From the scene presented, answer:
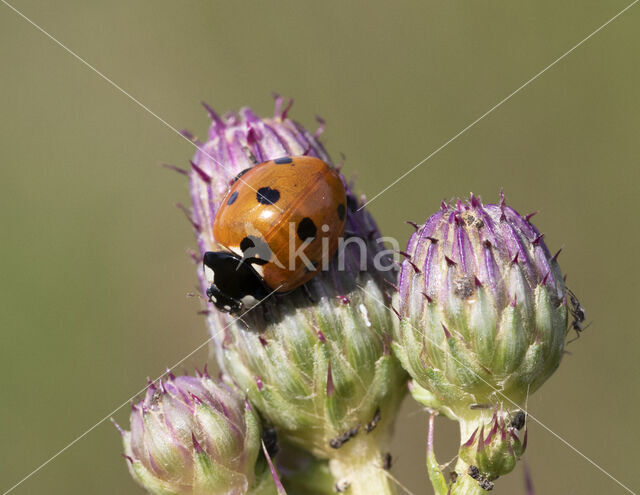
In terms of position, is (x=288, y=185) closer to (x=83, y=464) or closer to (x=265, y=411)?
(x=265, y=411)

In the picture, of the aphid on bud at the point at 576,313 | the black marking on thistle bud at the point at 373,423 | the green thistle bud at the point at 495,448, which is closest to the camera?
the green thistle bud at the point at 495,448

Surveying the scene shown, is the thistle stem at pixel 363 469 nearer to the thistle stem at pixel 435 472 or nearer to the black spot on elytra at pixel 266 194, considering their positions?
the thistle stem at pixel 435 472

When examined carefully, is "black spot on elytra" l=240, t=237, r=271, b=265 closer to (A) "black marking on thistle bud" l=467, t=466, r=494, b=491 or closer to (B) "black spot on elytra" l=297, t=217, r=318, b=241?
(B) "black spot on elytra" l=297, t=217, r=318, b=241

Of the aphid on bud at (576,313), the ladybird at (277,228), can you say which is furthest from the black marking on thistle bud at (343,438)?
the aphid on bud at (576,313)

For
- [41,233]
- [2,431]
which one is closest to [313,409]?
[2,431]

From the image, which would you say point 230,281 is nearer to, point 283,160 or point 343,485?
point 283,160

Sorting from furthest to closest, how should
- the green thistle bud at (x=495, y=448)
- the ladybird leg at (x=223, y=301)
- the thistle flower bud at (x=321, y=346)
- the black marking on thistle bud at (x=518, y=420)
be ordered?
the ladybird leg at (x=223, y=301) → the thistle flower bud at (x=321, y=346) → the black marking on thistle bud at (x=518, y=420) → the green thistle bud at (x=495, y=448)

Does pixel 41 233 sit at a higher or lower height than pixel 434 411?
higher
